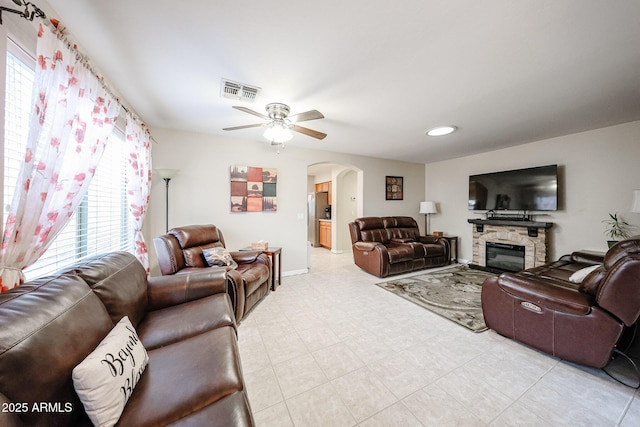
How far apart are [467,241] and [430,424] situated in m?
4.51

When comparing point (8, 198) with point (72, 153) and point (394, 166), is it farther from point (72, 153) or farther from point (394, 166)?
point (394, 166)

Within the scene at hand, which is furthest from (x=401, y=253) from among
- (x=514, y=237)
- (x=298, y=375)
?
(x=298, y=375)

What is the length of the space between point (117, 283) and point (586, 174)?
19.1ft

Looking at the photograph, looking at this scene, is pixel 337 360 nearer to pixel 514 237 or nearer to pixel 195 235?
pixel 195 235

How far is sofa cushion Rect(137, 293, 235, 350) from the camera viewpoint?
4.36 ft

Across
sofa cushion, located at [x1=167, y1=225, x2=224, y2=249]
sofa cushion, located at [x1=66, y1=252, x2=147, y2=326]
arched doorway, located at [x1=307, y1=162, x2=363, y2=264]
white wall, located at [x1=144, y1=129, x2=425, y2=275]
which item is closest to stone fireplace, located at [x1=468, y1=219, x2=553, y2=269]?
arched doorway, located at [x1=307, y1=162, x2=363, y2=264]

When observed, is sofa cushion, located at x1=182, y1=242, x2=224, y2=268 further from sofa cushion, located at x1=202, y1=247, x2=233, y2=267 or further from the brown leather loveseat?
the brown leather loveseat

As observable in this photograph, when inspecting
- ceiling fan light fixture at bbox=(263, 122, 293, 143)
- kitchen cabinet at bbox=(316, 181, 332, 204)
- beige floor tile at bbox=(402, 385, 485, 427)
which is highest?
Answer: ceiling fan light fixture at bbox=(263, 122, 293, 143)

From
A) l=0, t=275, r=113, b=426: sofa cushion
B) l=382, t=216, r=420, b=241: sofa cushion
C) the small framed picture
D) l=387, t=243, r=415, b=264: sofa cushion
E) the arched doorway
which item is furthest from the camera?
the arched doorway

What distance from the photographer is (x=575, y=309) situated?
63.6 inches

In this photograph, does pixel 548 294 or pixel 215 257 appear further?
pixel 215 257

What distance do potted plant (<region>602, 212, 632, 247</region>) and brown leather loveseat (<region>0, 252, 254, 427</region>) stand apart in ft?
16.4

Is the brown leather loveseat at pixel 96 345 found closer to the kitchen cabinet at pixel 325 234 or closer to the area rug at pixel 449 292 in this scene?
the area rug at pixel 449 292

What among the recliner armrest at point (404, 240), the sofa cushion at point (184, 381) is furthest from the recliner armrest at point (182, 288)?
the recliner armrest at point (404, 240)
